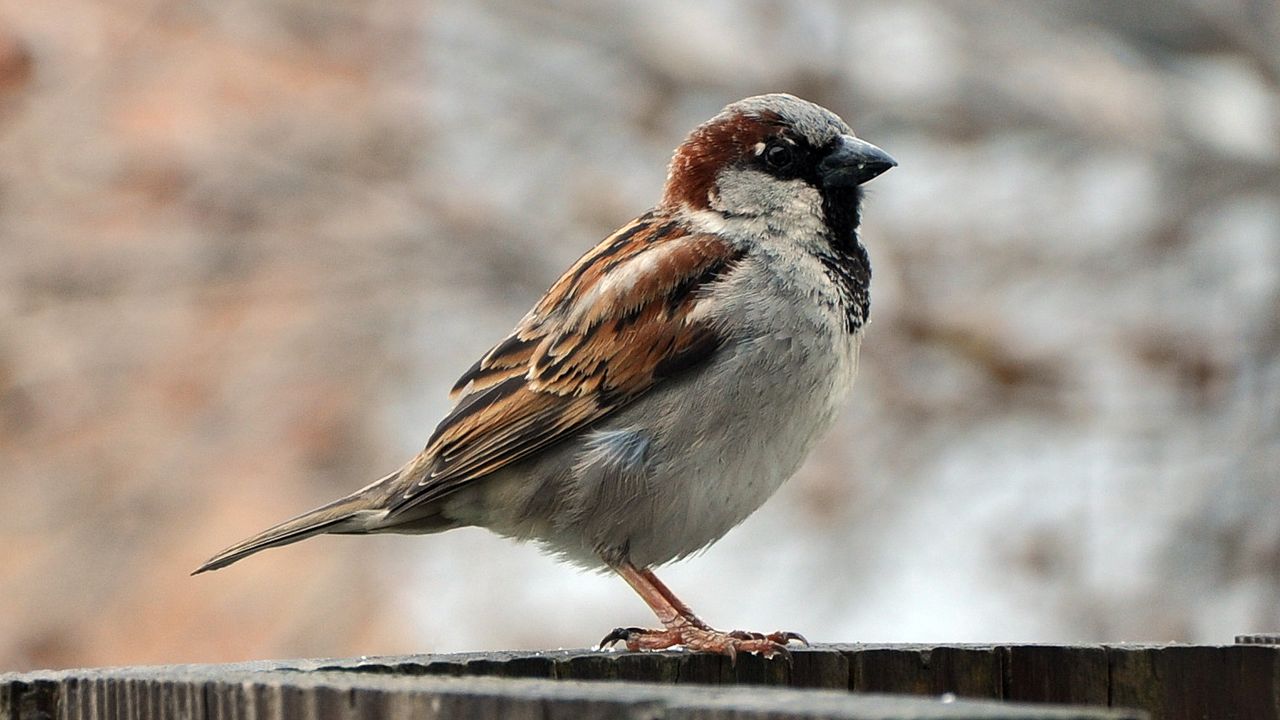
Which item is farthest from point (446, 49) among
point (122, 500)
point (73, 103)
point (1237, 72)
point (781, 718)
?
point (781, 718)

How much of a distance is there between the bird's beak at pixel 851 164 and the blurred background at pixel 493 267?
2614 millimetres

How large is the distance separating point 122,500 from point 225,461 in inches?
15.7

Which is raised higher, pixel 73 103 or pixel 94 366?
pixel 73 103

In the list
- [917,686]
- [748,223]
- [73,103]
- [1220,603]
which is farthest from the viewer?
[73,103]

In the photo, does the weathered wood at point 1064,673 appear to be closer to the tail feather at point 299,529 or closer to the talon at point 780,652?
the talon at point 780,652

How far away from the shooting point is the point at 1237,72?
272 inches

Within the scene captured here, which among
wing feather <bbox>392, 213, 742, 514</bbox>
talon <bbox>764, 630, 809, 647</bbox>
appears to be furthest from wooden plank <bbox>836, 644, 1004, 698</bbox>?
wing feather <bbox>392, 213, 742, 514</bbox>

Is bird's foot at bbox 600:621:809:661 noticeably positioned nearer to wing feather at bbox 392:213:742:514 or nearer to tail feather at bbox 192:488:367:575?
A: wing feather at bbox 392:213:742:514

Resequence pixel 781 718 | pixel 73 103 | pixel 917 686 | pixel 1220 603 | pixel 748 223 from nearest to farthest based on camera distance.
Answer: pixel 781 718 → pixel 917 686 → pixel 748 223 → pixel 1220 603 → pixel 73 103

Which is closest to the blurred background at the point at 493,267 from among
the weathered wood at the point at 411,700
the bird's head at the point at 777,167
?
the bird's head at the point at 777,167

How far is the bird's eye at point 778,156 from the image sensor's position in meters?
Answer: 4.20

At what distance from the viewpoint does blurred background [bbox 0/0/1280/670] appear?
6660 mm

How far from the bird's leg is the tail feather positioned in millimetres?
578

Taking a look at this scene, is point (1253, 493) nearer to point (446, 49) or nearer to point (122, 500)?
point (446, 49)
